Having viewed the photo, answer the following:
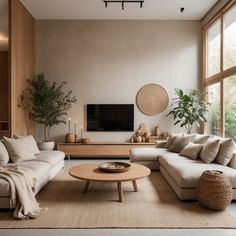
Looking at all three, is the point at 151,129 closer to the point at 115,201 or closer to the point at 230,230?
the point at 115,201

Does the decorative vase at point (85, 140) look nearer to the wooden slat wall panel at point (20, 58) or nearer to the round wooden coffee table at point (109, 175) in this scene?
the wooden slat wall panel at point (20, 58)

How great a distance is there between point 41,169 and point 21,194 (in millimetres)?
807

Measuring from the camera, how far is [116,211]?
3.21 meters

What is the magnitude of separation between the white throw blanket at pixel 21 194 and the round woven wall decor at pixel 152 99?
14.5 ft

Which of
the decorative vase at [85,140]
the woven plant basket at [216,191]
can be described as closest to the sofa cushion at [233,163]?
the woven plant basket at [216,191]

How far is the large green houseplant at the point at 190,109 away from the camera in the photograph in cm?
662

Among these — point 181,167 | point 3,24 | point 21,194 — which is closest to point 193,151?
point 181,167

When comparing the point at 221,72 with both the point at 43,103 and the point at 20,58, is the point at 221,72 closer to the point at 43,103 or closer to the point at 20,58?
the point at 43,103

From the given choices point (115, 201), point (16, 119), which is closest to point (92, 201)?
point (115, 201)

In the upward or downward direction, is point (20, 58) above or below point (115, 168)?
above

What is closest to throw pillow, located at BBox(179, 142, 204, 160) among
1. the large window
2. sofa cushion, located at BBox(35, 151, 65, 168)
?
the large window

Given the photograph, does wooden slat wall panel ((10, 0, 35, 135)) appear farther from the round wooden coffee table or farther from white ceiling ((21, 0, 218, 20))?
the round wooden coffee table

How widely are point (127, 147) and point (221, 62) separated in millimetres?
3050

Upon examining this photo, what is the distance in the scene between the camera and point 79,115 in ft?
23.7
